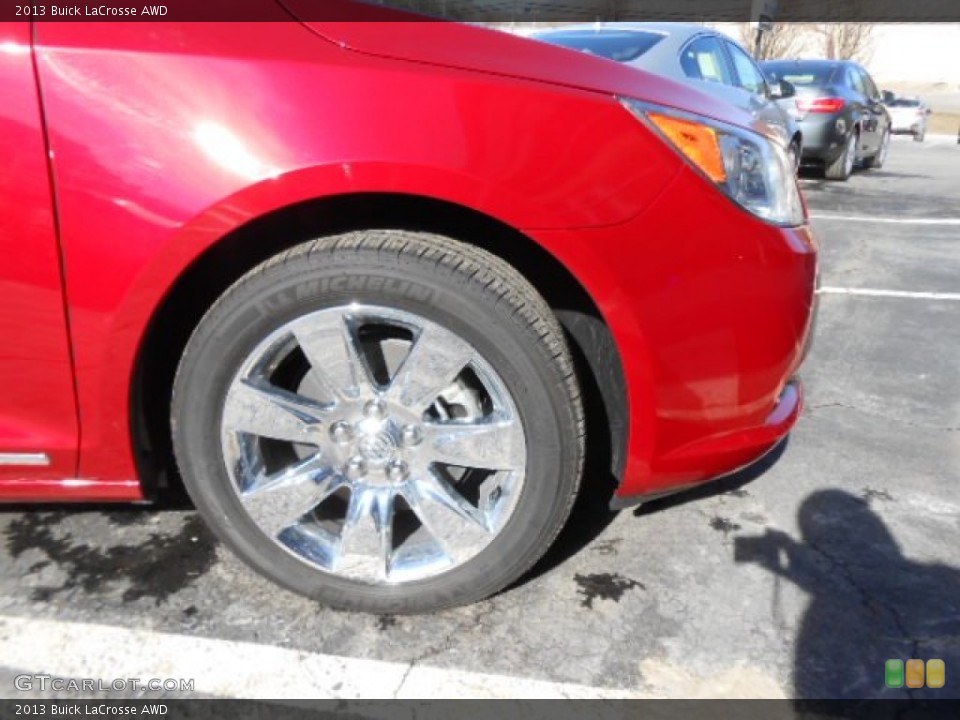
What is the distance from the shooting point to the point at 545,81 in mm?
1671

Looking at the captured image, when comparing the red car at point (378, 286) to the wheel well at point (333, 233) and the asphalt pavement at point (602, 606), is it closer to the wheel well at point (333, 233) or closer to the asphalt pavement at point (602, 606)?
the wheel well at point (333, 233)

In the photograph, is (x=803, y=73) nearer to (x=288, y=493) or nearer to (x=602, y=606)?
(x=602, y=606)

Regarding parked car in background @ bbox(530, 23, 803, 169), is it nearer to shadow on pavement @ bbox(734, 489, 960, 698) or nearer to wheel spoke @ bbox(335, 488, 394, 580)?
shadow on pavement @ bbox(734, 489, 960, 698)

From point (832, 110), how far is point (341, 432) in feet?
31.1

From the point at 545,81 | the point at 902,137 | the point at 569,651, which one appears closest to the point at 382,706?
the point at 569,651

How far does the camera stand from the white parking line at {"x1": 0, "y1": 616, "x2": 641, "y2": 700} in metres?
1.77

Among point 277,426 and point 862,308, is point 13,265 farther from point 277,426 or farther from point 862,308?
point 862,308

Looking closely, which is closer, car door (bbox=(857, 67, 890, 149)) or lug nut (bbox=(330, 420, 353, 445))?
lug nut (bbox=(330, 420, 353, 445))

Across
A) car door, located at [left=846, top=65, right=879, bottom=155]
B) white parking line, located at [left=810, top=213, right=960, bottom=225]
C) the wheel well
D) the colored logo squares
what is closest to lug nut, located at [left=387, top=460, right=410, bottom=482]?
the wheel well

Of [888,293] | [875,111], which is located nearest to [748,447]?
[888,293]

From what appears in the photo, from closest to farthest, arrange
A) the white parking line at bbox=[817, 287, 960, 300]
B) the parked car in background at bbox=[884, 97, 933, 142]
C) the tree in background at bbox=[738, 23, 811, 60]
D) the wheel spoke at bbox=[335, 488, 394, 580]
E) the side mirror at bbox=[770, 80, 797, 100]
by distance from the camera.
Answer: the wheel spoke at bbox=[335, 488, 394, 580] < the white parking line at bbox=[817, 287, 960, 300] < the side mirror at bbox=[770, 80, 797, 100] < the parked car in background at bbox=[884, 97, 933, 142] < the tree in background at bbox=[738, 23, 811, 60]

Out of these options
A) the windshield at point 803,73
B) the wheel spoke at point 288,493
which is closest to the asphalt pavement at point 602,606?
the wheel spoke at point 288,493

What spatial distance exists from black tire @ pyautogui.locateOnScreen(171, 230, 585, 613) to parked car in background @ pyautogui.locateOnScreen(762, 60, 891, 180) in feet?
29.2

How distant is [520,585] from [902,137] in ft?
79.2
